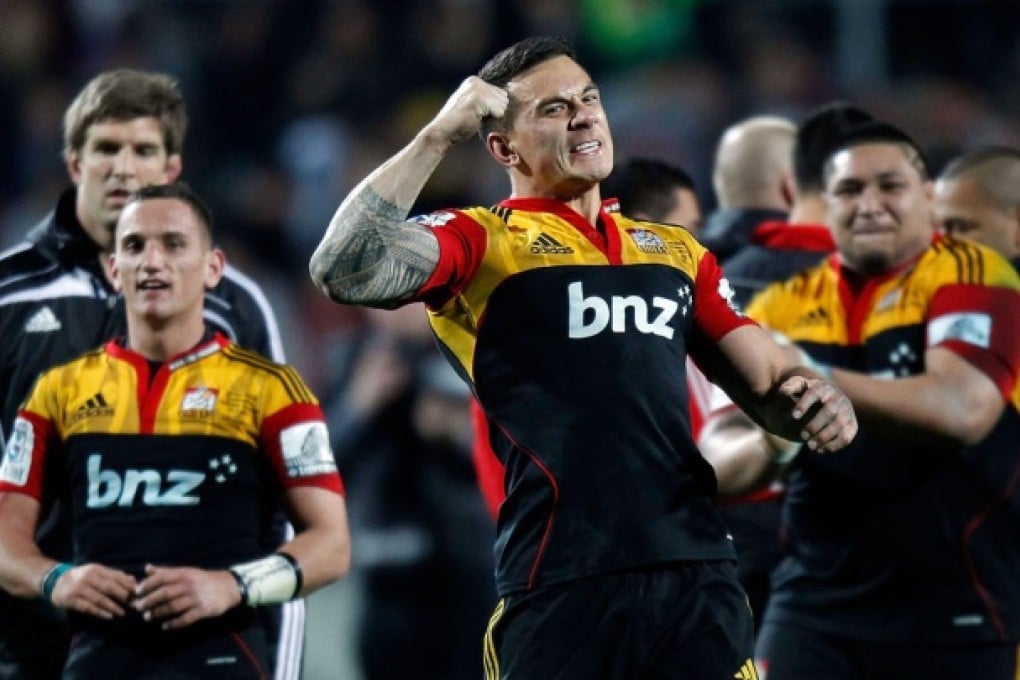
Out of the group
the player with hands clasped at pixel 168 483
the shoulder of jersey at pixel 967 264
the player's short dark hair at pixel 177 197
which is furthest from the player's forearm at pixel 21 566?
the shoulder of jersey at pixel 967 264

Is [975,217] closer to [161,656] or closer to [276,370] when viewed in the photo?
[276,370]

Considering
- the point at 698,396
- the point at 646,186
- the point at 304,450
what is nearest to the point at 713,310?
the point at 304,450

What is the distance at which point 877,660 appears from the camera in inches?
216

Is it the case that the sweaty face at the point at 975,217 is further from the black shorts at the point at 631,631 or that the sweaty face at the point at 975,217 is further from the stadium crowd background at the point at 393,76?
the stadium crowd background at the point at 393,76

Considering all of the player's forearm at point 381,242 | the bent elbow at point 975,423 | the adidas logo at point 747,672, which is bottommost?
the adidas logo at point 747,672

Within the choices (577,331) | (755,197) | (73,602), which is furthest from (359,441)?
(577,331)

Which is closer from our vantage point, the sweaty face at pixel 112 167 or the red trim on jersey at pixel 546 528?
the red trim on jersey at pixel 546 528

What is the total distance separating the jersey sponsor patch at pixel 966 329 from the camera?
5371 millimetres

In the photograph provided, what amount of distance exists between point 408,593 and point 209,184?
141 inches

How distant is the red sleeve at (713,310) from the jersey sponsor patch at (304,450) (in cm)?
123

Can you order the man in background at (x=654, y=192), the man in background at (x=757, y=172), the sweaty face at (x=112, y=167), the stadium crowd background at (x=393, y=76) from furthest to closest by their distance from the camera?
1. the stadium crowd background at (x=393, y=76)
2. the man in background at (x=757, y=172)
3. the man in background at (x=654, y=192)
4. the sweaty face at (x=112, y=167)

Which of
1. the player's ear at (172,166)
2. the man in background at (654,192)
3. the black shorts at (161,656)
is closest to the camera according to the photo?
the black shorts at (161,656)

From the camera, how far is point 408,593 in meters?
8.88

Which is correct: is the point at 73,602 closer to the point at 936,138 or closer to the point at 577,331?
the point at 577,331
